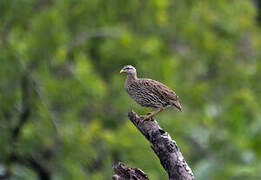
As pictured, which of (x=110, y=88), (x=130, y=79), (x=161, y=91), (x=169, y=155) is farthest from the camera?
(x=110, y=88)

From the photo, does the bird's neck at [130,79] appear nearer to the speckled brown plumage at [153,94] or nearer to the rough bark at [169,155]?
the speckled brown plumage at [153,94]

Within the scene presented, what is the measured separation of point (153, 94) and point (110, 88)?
9.66 metres

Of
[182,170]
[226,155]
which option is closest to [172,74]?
[226,155]

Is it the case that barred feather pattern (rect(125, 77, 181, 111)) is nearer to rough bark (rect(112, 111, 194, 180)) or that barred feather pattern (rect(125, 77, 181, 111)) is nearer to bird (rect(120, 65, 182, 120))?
bird (rect(120, 65, 182, 120))

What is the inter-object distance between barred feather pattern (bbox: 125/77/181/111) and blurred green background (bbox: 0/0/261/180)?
555 cm

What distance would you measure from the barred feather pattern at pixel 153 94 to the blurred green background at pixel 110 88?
555cm

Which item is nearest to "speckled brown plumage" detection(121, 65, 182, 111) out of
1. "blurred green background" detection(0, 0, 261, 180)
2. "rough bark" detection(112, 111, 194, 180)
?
"rough bark" detection(112, 111, 194, 180)

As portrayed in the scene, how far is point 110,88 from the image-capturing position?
752 inches

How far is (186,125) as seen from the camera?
64.6 feet

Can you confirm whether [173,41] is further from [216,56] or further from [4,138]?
[4,138]

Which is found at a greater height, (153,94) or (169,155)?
(153,94)

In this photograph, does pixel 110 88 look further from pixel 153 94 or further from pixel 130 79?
pixel 153 94

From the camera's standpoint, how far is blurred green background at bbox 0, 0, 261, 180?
1538 cm

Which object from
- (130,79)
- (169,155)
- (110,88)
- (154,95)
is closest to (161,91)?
(154,95)
